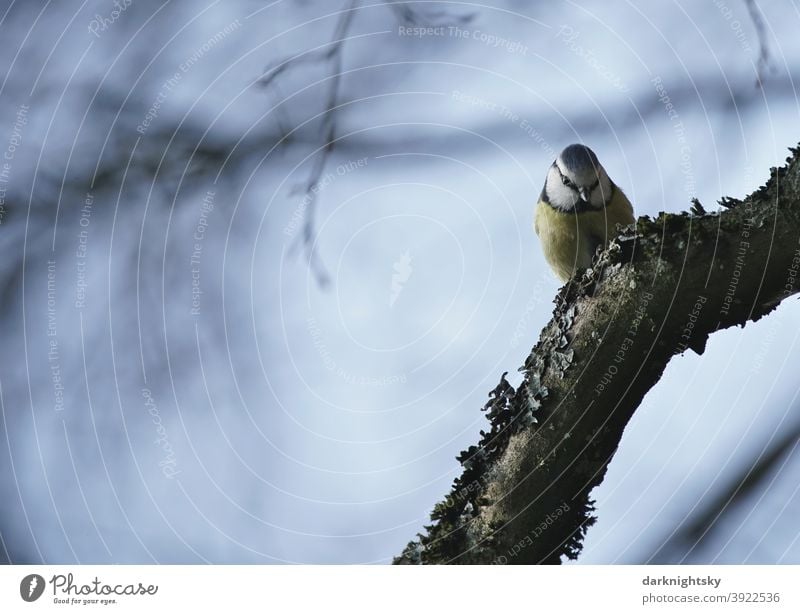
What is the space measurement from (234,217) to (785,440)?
1152 millimetres

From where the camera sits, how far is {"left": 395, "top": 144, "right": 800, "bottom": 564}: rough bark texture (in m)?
1.08

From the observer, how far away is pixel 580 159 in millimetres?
1927
